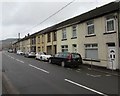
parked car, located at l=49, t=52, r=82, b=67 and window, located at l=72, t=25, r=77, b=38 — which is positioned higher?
window, located at l=72, t=25, r=77, b=38

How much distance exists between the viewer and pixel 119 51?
806 inches

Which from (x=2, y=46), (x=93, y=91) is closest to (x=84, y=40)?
(x=93, y=91)

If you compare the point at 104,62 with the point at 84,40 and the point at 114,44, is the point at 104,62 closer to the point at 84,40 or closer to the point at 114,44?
the point at 114,44

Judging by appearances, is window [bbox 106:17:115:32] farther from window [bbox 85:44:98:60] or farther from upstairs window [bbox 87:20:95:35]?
upstairs window [bbox 87:20:95:35]

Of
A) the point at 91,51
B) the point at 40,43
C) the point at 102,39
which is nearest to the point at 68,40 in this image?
the point at 91,51

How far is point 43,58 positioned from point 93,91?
85.6ft

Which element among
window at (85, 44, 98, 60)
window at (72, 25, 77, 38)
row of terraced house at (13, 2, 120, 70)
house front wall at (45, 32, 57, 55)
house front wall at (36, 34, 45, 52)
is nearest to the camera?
row of terraced house at (13, 2, 120, 70)

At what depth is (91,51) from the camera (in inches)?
1035

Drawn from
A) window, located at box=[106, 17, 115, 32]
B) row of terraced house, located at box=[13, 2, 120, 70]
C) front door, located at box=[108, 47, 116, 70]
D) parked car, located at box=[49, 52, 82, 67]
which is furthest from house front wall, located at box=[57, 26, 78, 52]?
front door, located at box=[108, 47, 116, 70]

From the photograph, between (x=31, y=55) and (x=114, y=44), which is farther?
(x=31, y=55)

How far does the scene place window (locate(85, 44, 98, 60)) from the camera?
82.7ft

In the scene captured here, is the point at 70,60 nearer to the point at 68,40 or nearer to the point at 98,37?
the point at 98,37

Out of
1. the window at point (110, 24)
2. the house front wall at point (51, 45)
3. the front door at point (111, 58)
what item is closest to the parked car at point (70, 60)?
the front door at point (111, 58)

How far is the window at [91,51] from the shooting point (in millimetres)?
25205
